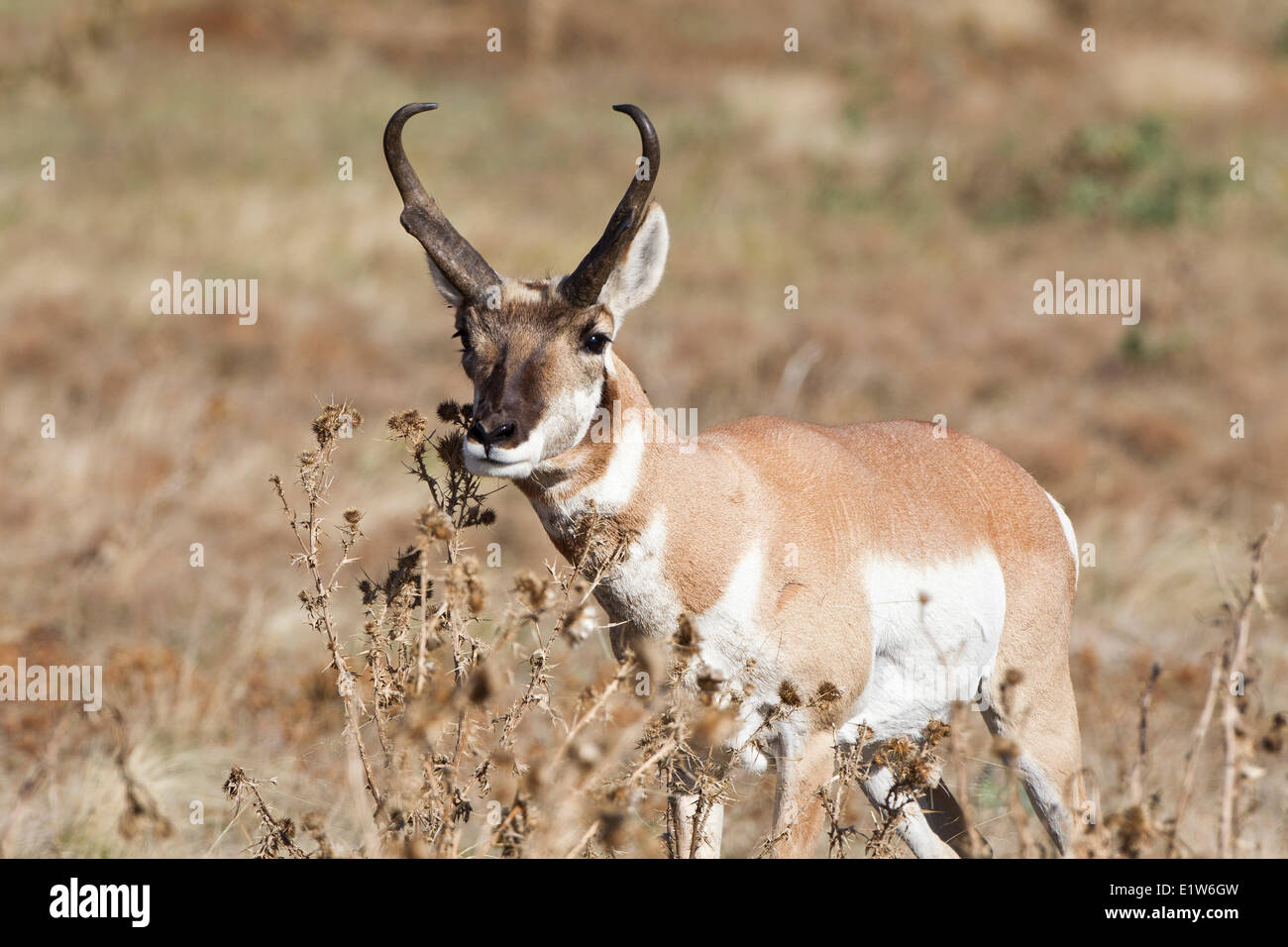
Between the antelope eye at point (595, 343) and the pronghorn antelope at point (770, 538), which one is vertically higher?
the antelope eye at point (595, 343)

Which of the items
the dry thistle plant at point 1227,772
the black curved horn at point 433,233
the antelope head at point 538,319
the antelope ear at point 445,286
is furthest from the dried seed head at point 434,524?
the dry thistle plant at point 1227,772

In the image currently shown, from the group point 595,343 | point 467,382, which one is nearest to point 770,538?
point 595,343

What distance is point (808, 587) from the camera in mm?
4703

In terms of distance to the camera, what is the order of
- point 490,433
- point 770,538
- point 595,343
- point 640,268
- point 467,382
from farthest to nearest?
point 467,382
point 640,268
point 770,538
point 595,343
point 490,433

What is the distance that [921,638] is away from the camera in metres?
5.02

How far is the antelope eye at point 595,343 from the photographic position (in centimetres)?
457

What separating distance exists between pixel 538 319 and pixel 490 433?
0.70 meters

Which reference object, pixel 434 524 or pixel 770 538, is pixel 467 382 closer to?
pixel 770 538

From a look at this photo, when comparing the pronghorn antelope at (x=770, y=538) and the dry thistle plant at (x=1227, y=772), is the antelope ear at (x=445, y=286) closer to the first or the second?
the pronghorn antelope at (x=770, y=538)

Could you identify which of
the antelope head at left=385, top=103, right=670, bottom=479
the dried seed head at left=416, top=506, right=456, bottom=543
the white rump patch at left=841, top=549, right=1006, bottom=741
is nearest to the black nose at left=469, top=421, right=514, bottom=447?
the antelope head at left=385, top=103, right=670, bottom=479

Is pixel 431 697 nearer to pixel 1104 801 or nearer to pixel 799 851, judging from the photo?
pixel 799 851

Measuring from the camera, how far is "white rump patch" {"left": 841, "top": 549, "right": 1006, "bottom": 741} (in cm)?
499

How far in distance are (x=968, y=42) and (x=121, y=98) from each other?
63.1 feet

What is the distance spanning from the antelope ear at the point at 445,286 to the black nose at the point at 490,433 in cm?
99
